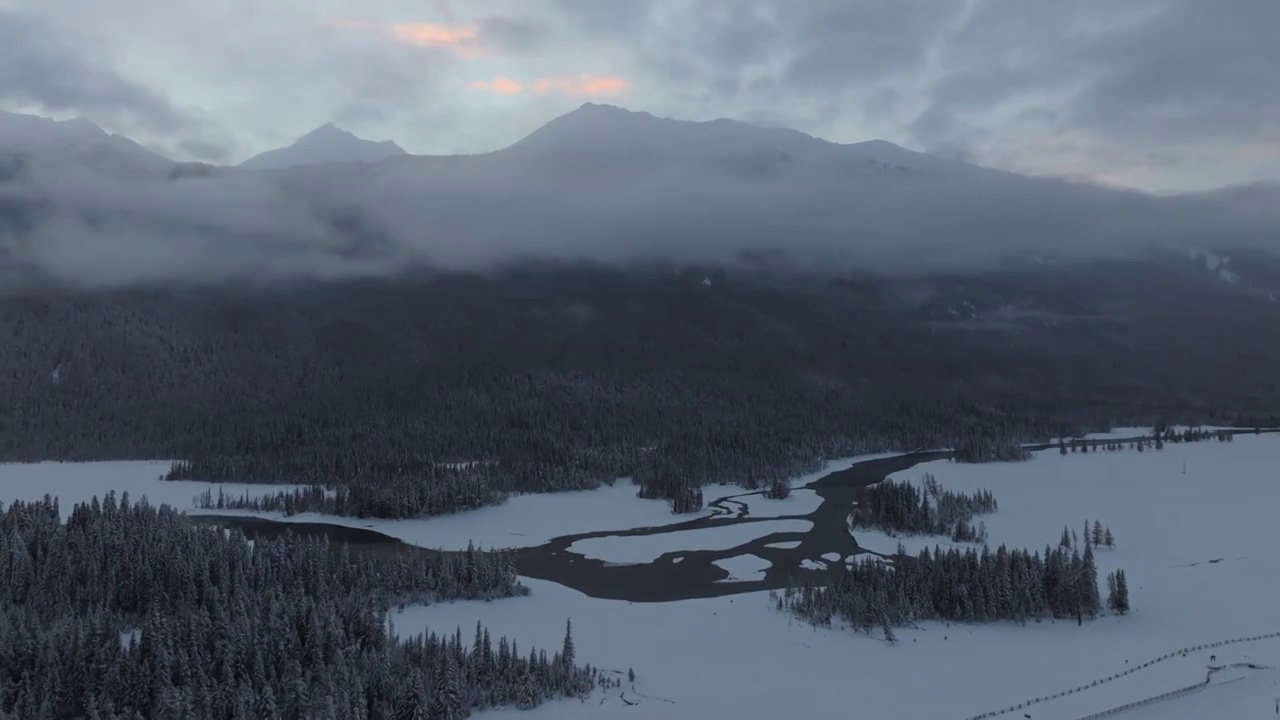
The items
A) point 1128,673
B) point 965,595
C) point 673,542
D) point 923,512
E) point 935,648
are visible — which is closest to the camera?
point 1128,673

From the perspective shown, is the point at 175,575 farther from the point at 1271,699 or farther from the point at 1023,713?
the point at 1271,699

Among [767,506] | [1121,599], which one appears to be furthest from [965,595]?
[767,506]

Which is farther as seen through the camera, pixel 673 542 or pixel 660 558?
pixel 673 542

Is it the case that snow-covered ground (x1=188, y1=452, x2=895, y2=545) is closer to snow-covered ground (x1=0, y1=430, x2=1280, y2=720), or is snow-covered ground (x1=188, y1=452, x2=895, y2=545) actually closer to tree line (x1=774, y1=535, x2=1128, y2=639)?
snow-covered ground (x1=0, y1=430, x2=1280, y2=720)

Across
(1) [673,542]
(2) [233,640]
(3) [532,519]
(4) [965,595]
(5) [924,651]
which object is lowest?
(5) [924,651]

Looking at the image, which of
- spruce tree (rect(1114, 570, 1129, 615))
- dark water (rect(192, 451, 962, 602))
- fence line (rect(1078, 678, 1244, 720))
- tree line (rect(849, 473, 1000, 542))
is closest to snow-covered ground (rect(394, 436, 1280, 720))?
fence line (rect(1078, 678, 1244, 720))

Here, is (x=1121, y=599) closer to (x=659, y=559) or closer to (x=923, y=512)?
(x=923, y=512)

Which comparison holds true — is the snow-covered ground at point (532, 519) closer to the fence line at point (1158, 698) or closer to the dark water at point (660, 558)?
the dark water at point (660, 558)
